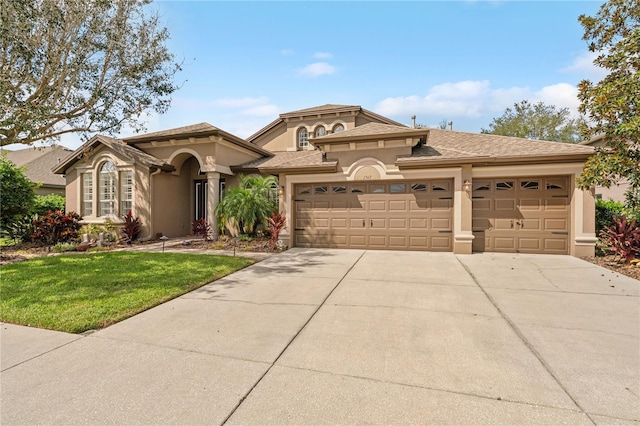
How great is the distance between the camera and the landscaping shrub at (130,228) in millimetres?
12258

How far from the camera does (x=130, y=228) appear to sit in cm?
1230

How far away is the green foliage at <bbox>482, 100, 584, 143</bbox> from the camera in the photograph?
30.1 m

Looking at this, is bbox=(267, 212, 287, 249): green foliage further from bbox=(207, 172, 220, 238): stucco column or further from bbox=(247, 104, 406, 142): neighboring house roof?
bbox=(247, 104, 406, 142): neighboring house roof

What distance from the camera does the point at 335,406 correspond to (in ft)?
7.98

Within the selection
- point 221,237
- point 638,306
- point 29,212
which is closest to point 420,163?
point 638,306

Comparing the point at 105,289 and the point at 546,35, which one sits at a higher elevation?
the point at 546,35

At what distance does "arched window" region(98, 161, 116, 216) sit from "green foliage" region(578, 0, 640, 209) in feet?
56.9

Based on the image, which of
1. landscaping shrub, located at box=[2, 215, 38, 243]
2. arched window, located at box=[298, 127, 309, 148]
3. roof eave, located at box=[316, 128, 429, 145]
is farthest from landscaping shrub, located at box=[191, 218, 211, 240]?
arched window, located at box=[298, 127, 309, 148]

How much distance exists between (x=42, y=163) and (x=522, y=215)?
32300mm

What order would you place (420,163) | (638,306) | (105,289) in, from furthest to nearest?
(420,163), (105,289), (638,306)

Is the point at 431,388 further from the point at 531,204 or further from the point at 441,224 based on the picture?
the point at 531,204

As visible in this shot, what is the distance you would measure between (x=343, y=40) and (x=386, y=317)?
9.29 meters

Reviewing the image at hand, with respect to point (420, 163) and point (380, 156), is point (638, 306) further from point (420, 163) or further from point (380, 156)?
point (380, 156)

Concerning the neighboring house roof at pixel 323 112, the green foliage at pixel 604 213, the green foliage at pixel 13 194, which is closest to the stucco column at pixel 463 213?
the green foliage at pixel 604 213
